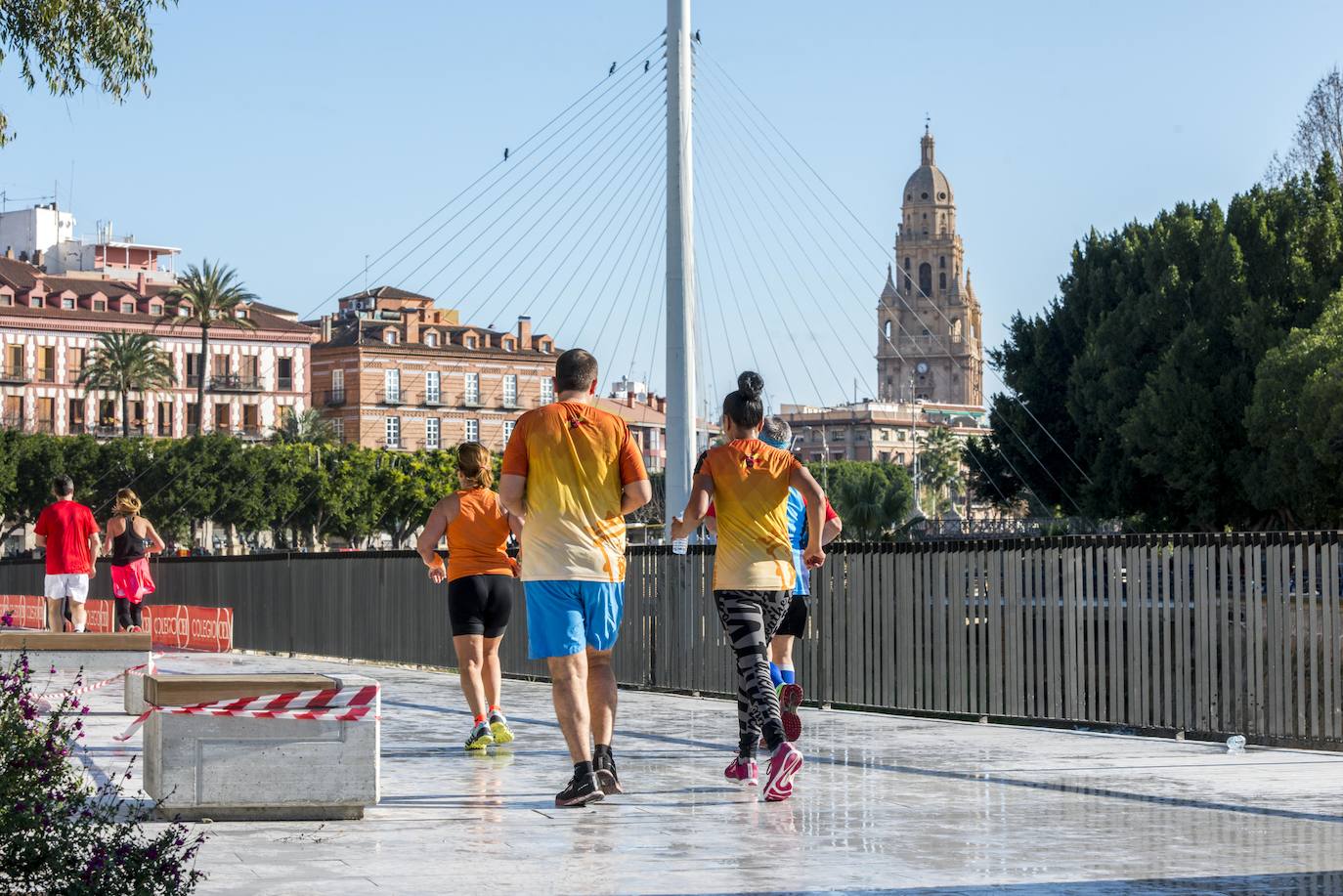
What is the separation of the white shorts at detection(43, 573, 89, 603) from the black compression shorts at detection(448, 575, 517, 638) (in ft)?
27.7

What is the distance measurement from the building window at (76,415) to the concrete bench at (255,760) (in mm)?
110068

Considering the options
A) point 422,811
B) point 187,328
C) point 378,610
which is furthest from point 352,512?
point 422,811

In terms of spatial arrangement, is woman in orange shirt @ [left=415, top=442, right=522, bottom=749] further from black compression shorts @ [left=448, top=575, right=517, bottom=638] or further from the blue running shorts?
the blue running shorts

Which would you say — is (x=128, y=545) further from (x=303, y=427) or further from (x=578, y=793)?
(x=303, y=427)

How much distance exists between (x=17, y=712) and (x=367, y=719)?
6.90ft

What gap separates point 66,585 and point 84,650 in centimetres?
512

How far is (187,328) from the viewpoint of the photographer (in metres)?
119

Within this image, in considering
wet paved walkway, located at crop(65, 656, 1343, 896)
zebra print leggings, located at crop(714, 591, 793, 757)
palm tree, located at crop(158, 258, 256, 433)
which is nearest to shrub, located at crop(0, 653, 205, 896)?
wet paved walkway, located at crop(65, 656, 1343, 896)

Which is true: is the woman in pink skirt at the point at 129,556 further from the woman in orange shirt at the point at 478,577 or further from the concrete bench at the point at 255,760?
the concrete bench at the point at 255,760

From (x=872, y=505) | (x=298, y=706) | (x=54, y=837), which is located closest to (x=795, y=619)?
(x=298, y=706)

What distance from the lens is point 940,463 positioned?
17425cm

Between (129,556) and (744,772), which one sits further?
(129,556)

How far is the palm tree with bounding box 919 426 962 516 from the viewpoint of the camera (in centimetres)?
17400

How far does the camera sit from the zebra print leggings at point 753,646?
8.85 meters
